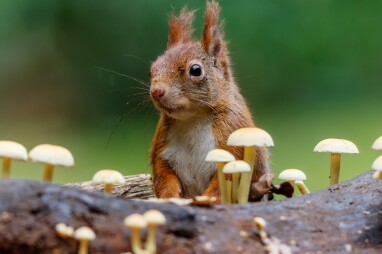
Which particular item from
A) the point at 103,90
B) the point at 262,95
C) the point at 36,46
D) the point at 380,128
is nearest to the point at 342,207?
the point at 380,128

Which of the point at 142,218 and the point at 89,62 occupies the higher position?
the point at 89,62

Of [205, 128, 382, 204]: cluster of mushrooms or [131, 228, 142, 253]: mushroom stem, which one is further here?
[205, 128, 382, 204]: cluster of mushrooms

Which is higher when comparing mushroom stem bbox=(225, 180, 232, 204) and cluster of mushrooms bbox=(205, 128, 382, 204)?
cluster of mushrooms bbox=(205, 128, 382, 204)

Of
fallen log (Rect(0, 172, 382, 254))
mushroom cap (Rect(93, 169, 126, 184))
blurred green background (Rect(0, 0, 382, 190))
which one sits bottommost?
fallen log (Rect(0, 172, 382, 254))

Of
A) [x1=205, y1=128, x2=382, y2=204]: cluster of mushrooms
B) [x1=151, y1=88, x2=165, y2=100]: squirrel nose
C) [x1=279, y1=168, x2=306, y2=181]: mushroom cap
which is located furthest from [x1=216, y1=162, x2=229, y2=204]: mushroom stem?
[x1=151, y1=88, x2=165, y2=100]: squirrel nose

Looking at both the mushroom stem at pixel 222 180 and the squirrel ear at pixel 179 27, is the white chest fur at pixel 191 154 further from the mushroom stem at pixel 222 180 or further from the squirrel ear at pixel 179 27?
the squirrel ear at pixel 179 27

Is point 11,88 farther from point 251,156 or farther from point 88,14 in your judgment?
point 251,156

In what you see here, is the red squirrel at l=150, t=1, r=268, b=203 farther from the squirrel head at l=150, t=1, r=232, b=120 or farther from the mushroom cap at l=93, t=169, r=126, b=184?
the mushroom cap at l=93, t=169, r=126, b=184

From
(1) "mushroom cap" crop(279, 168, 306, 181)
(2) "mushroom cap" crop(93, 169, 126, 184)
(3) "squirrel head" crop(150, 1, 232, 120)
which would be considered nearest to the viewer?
(2) "mushroom cap" crop(93, 169, 126, 184)

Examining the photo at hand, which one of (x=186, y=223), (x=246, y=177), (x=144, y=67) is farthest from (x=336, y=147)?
(x=144, y=67)
